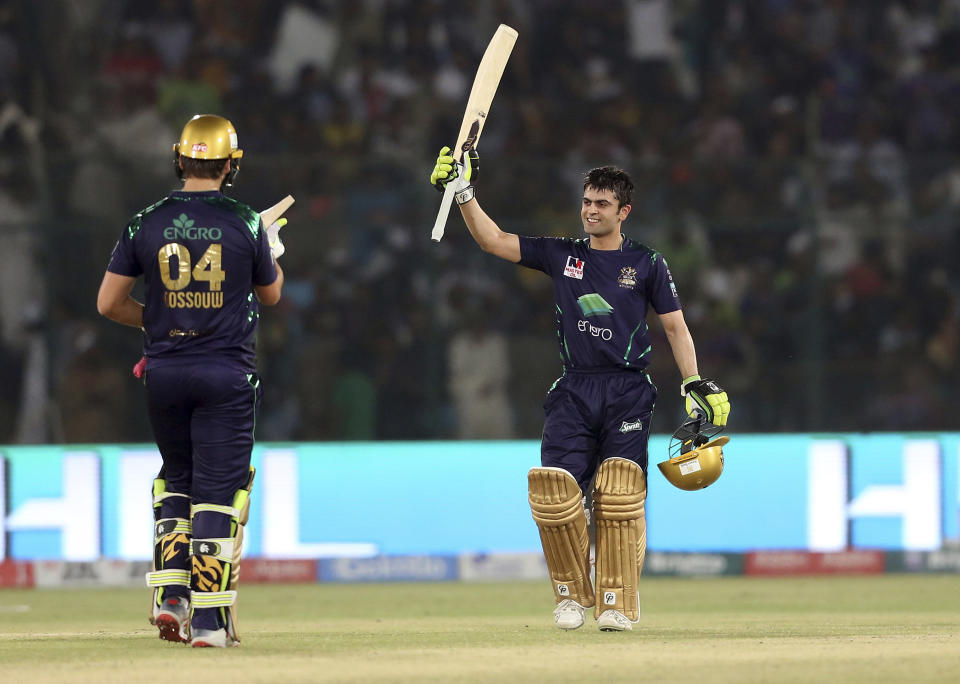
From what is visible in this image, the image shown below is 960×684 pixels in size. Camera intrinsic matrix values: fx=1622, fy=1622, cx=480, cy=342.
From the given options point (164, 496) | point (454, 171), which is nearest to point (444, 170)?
point (454, 171)

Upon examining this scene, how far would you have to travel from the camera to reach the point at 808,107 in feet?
49.9

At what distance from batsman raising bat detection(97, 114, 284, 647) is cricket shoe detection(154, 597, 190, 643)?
164 mm

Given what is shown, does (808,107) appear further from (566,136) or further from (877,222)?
(877,222)

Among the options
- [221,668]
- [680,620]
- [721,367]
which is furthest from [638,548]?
[721,367]

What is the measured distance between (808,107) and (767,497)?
16.7 feet

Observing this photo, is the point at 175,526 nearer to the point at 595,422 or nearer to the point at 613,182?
the point at 595,422

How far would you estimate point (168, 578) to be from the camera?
6.05 meters

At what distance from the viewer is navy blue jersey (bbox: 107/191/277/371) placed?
584 centimetres

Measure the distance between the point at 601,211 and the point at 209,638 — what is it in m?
2.48

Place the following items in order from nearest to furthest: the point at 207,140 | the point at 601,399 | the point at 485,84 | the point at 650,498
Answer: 1. the point at 207,140
2. the point at 601,399
3. the point at 485,84
4. the point at 650,498

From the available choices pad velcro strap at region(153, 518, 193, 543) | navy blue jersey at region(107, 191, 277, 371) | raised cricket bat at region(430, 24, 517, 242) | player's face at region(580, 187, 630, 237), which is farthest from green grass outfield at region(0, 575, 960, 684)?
raised cricket bat at region(430, 24, 517, 242)

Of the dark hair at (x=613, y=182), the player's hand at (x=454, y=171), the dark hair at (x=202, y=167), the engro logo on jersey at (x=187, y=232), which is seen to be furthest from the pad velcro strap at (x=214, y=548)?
the dark hair at (x=613, y=182)

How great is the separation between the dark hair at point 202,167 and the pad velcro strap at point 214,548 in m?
1.33

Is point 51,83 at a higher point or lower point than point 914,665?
higher
